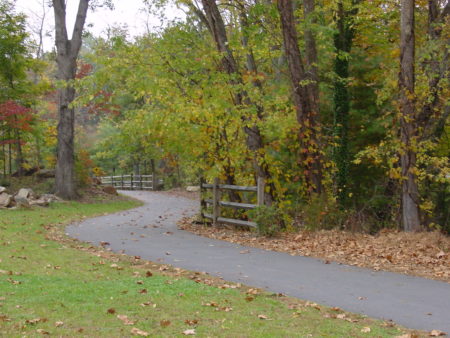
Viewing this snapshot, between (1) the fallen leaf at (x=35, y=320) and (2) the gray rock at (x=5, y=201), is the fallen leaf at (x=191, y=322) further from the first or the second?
(2) the gray rock at (x=5, y=201)

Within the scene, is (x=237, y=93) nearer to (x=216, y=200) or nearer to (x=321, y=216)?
(x=216, y=200)

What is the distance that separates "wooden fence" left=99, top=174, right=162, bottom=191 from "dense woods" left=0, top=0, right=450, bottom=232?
23279 mm

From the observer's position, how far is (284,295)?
7.20 meters

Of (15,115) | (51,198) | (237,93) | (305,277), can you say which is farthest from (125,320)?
(15,115)

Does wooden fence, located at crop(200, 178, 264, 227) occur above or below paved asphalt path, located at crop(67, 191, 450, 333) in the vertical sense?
above

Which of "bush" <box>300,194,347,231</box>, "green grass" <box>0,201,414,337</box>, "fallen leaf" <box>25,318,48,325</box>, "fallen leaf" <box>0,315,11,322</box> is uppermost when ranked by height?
"bush" <box>300,194,347,231</box>

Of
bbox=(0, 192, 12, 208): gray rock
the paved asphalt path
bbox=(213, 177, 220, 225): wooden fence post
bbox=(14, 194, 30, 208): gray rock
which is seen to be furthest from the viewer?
bbox=(14, 194, 30, 208): gray rock

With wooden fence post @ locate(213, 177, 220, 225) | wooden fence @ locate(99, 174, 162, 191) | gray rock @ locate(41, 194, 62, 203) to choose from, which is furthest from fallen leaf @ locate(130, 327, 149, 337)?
wooden fence @ locate(99, 174, 162, 191)

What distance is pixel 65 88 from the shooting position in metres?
23.3

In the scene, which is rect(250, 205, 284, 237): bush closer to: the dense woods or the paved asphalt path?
the dense woods

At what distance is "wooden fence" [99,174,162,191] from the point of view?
40584 millimetres

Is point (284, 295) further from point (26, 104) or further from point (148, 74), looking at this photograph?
point (26, 104)

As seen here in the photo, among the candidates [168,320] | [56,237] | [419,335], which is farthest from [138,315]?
[56,237]

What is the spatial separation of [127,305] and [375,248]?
575 cm
